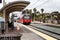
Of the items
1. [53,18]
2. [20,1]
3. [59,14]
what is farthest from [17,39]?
[53,18]

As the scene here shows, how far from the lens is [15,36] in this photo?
9.13 meters

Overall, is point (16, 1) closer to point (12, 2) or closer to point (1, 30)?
point (12, 2)

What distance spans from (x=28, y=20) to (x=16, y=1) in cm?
3566

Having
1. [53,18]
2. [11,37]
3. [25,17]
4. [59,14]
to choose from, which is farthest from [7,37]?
[53,18]

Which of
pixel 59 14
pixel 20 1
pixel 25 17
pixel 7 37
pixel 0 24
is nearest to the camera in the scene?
pixel 7 37

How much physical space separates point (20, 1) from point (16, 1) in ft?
1.95

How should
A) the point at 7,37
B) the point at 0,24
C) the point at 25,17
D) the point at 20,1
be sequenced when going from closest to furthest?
the point at 7,37 < the point at 0,24 < the point at 20,1 < the point at 25,17

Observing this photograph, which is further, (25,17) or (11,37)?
(25,17)

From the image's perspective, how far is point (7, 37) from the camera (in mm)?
9086

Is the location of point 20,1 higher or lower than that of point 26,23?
higher

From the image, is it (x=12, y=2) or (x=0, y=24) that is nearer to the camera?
(x=0, y=24)

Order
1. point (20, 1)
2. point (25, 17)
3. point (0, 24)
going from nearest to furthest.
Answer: point (0, 24)
point (20, 1)
point (25, 17)

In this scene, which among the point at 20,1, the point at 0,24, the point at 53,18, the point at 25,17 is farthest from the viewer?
the point at 53,18

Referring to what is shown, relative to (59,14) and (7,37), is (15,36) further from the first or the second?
(59,14)
